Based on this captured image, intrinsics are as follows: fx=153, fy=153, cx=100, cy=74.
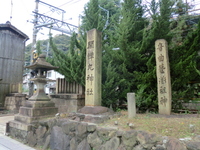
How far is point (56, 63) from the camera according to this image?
8.99 meters

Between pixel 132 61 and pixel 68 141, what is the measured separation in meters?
4.65

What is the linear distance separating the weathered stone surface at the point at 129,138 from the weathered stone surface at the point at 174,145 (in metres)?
0.71

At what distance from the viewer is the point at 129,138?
136 inches

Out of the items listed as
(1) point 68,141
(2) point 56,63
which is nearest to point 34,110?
(1) point 68,141

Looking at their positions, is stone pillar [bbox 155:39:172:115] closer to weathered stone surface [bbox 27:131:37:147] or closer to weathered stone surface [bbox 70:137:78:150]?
weathered stone surface [bbox 70:137:78:150]

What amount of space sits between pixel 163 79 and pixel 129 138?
336 cm

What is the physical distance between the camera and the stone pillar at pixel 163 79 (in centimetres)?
579

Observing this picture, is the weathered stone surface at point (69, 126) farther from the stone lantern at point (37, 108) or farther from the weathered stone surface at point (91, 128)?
the stone lantern at point (37, 108)

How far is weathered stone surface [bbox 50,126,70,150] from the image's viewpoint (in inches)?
191

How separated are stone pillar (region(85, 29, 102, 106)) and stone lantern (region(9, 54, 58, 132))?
1.93m

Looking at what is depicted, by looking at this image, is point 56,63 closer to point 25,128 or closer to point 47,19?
point 25,128

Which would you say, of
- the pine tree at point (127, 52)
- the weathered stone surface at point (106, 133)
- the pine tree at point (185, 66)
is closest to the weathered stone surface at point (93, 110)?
the weathered stone surface at point (106, 133)

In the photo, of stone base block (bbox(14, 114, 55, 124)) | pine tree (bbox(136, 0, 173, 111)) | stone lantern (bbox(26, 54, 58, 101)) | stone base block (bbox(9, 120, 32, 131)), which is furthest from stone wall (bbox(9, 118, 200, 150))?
pine tree (bbox(136, 0, 173, 111))

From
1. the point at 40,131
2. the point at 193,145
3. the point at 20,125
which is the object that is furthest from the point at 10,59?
the point at 193,145
